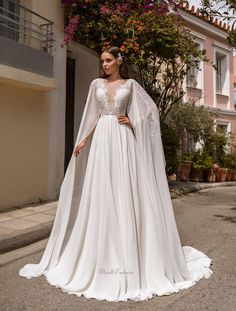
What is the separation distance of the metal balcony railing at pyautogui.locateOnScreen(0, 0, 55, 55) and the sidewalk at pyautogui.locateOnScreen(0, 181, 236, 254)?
305 centimetres

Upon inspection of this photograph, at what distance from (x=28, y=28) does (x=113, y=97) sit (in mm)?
4079

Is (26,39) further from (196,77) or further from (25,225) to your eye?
(196,77)

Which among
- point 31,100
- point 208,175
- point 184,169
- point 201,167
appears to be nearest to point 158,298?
point 31,100

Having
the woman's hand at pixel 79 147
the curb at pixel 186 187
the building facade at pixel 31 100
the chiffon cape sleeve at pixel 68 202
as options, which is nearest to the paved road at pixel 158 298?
the chiffon cape sleeve at pixel 68 202

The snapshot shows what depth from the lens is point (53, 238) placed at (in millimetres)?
3631

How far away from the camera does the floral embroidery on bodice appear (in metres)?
3.50

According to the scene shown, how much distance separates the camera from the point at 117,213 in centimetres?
331

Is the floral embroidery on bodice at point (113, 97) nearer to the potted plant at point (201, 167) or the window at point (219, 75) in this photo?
the potted plant at point (201, 167)

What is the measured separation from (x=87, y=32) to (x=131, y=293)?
21.8 ft

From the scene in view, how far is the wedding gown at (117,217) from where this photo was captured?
3.11m

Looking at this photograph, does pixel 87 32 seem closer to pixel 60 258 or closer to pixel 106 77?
pixel 106 77

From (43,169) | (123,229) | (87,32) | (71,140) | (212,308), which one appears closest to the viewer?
(212,308)

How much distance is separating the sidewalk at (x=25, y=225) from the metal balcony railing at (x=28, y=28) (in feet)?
10.0

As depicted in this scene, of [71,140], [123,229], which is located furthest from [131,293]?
[71,140]
